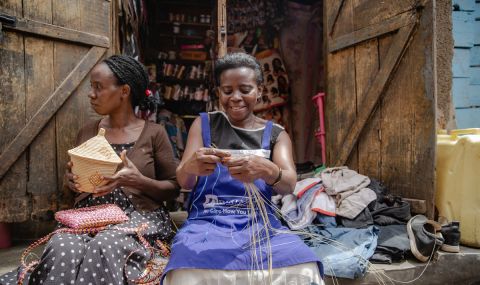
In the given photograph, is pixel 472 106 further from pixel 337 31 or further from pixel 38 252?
pixel 38 252

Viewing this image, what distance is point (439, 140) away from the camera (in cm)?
280

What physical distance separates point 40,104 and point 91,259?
1423 mm

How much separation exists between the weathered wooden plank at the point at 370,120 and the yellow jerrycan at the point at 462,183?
1.59ft

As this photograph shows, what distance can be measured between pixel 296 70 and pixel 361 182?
3143 mm

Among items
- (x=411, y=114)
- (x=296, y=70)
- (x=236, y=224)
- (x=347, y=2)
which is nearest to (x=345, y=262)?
(x=236, y=224)

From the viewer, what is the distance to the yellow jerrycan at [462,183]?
8.02 ft

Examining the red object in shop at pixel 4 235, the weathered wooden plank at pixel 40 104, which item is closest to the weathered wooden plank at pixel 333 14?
the weathered wooden plank at pixel 40 104

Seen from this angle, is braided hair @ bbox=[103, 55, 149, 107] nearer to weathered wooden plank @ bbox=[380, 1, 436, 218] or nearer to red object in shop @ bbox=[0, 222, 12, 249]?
red object in shop @ bbox=[0, 222, 12, 249]

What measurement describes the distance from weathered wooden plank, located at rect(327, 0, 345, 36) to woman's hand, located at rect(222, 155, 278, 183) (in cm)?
215

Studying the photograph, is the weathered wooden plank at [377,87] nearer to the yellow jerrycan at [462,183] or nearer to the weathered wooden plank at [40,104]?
the yellow jerrycan at [462,183]

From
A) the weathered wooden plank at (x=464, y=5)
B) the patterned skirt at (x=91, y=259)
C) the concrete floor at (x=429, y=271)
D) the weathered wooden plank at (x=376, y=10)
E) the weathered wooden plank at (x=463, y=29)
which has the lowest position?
the concrete floor at (x=429, y=271)

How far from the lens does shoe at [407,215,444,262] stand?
2250 mm

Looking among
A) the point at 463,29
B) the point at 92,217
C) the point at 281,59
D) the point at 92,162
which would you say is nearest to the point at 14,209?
the point at 92,217

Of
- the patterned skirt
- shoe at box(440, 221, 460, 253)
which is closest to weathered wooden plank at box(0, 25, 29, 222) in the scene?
the patterned skirt
